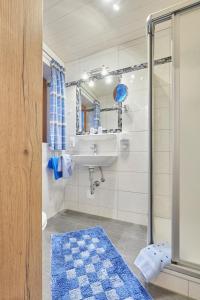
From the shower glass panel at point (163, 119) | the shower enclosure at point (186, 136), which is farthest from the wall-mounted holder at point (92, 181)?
the shower enclosure at point (186, 136)

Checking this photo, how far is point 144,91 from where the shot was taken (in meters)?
2.25

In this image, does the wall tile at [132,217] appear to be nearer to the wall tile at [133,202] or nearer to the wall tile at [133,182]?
the wall tile at [133,202]

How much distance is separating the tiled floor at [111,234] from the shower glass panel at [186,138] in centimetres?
39

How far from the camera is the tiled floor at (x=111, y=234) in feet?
3.95

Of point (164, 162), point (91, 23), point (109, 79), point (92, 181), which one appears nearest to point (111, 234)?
point (92, 181)

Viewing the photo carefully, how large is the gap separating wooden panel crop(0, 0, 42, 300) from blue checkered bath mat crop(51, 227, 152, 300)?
2.81 ft

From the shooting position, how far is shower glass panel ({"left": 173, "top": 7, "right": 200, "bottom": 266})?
45.5 inches

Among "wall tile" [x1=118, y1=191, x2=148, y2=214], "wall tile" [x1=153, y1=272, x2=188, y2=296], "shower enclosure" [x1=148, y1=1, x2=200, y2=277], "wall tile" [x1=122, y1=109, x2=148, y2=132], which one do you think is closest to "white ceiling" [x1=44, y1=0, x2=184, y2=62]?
"shower enclosure" [x1=148, y1=1, x2=200, y2=277]

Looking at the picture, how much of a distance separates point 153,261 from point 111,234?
0.85 m

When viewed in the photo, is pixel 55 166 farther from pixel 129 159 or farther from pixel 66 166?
pixel 129 159

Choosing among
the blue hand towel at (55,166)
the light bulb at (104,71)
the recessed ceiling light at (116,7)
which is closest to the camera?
the recessed ceiling light at (116,7)

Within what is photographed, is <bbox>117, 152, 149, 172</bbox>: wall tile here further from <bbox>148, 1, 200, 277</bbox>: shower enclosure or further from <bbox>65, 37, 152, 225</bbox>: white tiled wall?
<bbox>148, 1, 200, 277</bbox>: shower enclosure

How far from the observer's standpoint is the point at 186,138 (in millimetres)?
1189


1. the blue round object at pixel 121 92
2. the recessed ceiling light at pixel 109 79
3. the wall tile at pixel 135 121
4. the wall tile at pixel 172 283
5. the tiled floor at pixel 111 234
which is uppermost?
the recessed ceiling light at pixel 109 79
